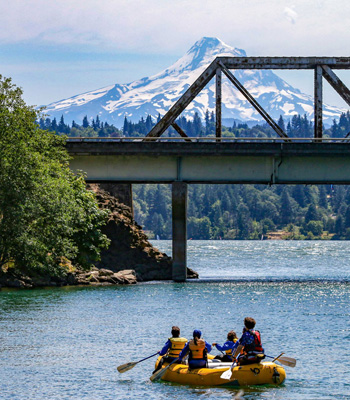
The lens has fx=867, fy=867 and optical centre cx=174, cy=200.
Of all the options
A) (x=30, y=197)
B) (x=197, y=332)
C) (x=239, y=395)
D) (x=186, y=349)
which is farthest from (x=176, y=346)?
(x=30, y=197)

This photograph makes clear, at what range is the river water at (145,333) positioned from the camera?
27.8 meters

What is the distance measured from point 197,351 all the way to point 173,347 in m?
1.05

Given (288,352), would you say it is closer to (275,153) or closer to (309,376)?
(309,376)

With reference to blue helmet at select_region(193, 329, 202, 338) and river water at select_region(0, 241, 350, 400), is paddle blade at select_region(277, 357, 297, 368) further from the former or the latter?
blue helmet at select_region(193, 329, 202, 338)

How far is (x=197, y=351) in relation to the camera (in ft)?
92.9

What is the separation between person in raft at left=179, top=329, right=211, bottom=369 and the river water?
2.80 ft

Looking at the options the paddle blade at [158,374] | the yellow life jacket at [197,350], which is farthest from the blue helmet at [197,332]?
the paddle blade at [158,374]

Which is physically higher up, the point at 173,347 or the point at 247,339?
the point at 247,339

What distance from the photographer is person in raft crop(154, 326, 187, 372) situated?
2894cm

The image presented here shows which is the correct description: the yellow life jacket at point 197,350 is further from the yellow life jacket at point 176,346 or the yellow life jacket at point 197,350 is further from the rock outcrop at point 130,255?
the rock outcrop at point 130,255

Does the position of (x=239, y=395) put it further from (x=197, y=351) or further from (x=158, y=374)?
(x=158, y=374)

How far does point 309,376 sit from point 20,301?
2477 centimetres

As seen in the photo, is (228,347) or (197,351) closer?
(197,351)

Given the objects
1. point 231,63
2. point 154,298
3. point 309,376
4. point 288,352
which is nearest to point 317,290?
point 154,298
